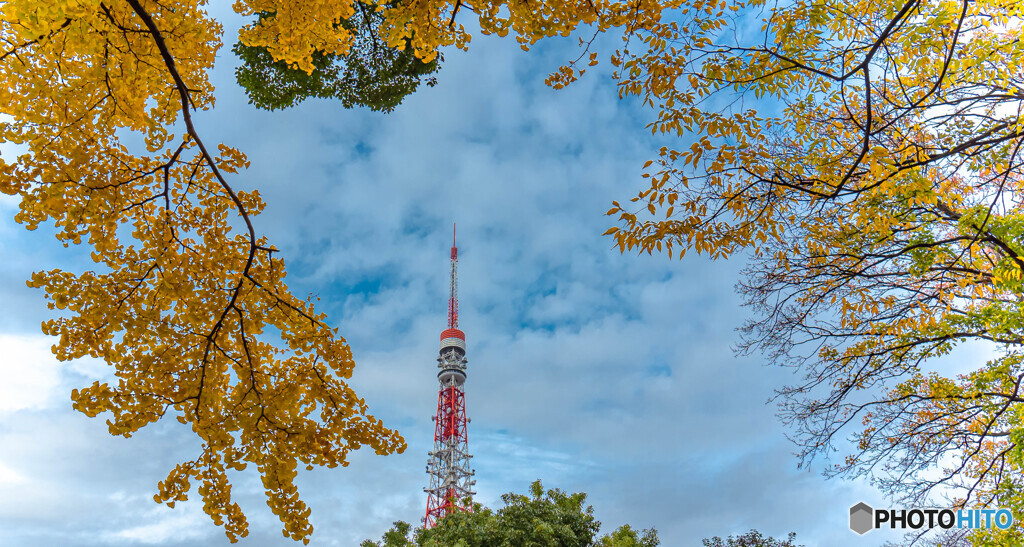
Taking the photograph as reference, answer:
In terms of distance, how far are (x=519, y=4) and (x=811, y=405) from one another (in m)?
7.15

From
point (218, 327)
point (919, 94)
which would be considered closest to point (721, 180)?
point (218, 327)

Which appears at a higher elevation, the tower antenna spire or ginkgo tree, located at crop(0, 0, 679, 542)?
the tower antenna spire

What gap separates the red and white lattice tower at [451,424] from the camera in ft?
109

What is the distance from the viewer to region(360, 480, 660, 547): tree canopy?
11734 mm

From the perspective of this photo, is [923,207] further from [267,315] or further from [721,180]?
[267,315]

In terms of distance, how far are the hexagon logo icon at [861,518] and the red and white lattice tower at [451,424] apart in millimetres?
23531

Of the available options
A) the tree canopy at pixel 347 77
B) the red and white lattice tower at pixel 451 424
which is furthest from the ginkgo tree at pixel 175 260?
the red and white lattice tower at pixel 451 424

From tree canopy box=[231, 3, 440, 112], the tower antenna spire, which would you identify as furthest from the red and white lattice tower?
Result: tree canopy box=[231, 3, 440, 112]

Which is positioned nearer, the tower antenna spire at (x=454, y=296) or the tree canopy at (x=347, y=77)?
the tree canopy at (x=347, y=77)

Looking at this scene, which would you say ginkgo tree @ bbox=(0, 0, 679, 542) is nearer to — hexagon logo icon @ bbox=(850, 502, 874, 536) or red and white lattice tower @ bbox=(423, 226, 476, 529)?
hexagon logo icon @ bbox=(850, 502, 874, 536)

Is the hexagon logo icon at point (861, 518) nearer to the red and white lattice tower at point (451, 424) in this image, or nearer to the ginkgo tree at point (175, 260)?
the ginkgo tree at point (175, 260)

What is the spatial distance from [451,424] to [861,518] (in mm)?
29743

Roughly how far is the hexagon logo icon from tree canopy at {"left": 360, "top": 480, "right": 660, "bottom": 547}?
4.49 m

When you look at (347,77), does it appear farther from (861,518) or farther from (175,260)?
(861,518)
